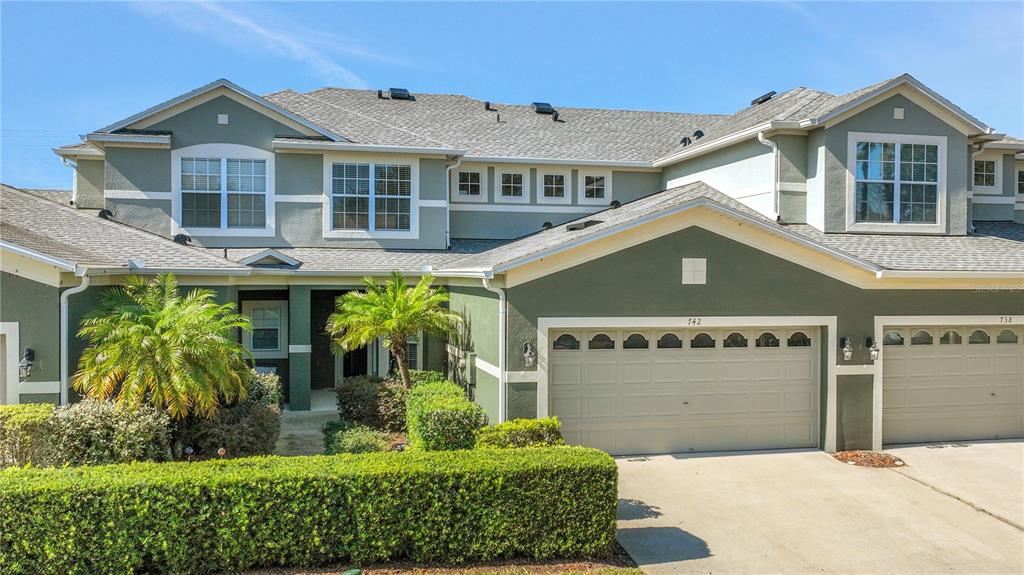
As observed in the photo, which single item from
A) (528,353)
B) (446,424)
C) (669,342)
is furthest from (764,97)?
(446,424)

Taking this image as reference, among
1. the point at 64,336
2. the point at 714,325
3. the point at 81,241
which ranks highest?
the point at 81,241

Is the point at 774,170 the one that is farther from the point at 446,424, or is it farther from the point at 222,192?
the point at 222,192

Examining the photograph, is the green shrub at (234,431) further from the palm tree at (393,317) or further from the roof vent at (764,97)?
the roof vent at (764,97)

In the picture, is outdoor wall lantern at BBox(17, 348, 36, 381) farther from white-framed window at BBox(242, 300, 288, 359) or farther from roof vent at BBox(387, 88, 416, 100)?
roof vent at BBox(387, 88, 416, 100)

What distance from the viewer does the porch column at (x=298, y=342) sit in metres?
15.0

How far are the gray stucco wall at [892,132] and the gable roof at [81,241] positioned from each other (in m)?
12.4

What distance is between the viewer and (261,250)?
610 inches

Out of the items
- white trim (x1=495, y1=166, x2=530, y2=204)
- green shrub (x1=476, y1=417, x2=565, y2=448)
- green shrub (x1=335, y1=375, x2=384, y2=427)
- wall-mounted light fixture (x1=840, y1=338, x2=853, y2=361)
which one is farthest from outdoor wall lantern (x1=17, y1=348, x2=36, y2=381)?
wall-mounted light fixture (x1=840, y1=338, x2=853, y2=361)

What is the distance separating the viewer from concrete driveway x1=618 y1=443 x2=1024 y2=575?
7590 mm

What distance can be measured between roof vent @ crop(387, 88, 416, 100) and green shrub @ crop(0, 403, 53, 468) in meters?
15.2

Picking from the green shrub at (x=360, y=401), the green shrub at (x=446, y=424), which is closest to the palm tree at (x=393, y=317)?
the green shrub at (x=360, y=401)

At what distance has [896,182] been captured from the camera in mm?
14477

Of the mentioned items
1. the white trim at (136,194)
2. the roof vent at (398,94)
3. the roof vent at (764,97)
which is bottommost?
the white trim at (136,194)

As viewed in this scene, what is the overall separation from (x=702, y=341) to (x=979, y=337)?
5811mm
